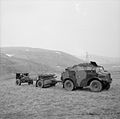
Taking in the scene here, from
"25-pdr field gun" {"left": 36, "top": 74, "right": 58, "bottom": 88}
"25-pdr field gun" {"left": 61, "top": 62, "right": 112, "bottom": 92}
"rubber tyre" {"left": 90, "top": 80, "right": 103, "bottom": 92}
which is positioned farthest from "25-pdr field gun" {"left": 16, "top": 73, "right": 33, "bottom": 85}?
"rubber tyre" {"left": 90, "top": 80, "right": 103, "bottom": 92}

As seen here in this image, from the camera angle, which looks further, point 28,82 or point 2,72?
point 2,72

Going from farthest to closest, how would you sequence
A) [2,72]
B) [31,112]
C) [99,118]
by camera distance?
[2,72] < [31,112] < [99,118]

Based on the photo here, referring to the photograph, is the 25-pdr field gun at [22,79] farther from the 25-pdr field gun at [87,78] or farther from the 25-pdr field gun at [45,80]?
the 25-pdr field gun at [87,78]

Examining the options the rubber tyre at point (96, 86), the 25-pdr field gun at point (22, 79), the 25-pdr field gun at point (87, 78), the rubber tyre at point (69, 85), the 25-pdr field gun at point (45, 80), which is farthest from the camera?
the 25-pdr field gun at point (22, 79)

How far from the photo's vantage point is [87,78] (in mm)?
13641

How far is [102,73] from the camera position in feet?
45.0

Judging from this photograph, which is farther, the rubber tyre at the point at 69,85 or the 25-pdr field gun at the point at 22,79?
the 25-pdr field gun at the point at 22,79

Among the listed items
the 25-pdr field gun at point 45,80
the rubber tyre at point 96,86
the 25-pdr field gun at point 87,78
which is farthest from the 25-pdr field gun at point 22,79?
the rubber tyre at point 96,86

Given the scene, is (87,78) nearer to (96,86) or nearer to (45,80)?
(96,86)

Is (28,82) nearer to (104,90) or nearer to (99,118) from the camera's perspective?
(104,90)

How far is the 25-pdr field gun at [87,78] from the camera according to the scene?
44.0 feet

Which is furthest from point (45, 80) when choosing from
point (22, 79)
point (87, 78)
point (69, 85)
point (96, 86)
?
point (96, 86)

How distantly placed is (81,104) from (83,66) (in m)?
4.75

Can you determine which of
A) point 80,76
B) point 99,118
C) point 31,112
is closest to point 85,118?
point 99,118
